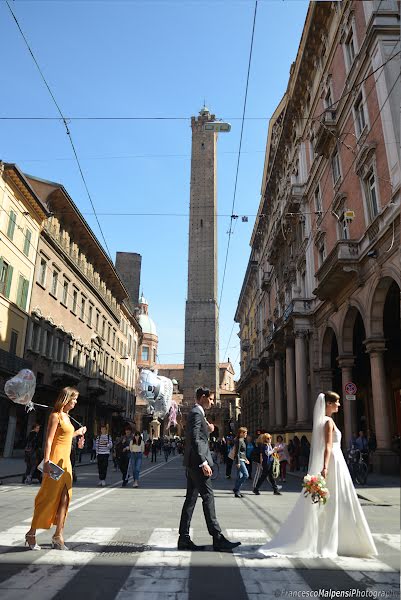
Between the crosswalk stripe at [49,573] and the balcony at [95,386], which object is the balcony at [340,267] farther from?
the balcony at [95,386]

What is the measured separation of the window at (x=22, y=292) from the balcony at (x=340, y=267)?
15.9m

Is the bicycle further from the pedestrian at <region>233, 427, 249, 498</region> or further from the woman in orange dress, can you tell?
the woman in orange dress

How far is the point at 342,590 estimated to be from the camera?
12.1 feet

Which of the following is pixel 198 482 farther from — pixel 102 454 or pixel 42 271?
pixel 42 271

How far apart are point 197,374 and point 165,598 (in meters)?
65.8

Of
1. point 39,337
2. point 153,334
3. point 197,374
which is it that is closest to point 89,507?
point 39,337

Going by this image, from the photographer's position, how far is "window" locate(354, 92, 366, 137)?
746 inches

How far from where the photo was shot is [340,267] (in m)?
18.8

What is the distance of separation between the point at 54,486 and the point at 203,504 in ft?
5.35

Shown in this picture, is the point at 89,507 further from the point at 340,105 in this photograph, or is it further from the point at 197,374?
the point at 197,374

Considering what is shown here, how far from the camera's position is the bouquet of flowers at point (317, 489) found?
475cm

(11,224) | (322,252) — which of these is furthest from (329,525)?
(11,224)

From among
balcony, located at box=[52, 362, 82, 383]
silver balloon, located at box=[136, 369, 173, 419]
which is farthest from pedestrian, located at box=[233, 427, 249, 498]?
silver balloon, located at box=[136, 369, 173, 419]

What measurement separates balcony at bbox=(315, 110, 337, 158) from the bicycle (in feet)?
46.3
